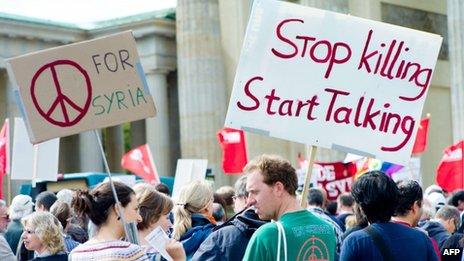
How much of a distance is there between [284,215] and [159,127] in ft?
110

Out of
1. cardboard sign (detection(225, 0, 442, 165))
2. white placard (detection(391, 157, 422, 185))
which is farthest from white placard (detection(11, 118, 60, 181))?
cardboard sign (detection(225, 0, 442, 165))

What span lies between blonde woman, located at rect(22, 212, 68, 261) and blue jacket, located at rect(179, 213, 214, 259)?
95 centimetres

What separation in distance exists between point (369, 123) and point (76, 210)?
2499 mm

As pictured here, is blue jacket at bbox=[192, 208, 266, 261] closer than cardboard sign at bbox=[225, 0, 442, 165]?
Yes

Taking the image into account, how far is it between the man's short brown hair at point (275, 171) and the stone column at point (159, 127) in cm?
3282

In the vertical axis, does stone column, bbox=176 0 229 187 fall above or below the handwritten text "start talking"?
below

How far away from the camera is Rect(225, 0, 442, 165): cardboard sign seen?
7738 millimetres

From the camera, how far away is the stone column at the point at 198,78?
35750 mm

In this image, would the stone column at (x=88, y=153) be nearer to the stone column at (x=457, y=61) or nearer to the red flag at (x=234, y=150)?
the stone column at (x=457, y=61)

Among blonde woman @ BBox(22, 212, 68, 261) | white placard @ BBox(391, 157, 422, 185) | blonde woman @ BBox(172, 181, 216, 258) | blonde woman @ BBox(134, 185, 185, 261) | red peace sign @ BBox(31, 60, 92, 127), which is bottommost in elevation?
white placard @ BBox(391, 157, 422, 185)

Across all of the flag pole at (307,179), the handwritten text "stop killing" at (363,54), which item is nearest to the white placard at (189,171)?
the handwritten text "stop killing" at (363,54)

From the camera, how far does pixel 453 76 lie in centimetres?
3161

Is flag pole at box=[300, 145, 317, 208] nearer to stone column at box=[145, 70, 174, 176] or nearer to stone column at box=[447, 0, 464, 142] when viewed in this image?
stone column at box=[447, 0, 464, 142]

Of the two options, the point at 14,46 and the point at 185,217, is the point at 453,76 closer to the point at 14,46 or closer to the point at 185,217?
the point at 14,46
